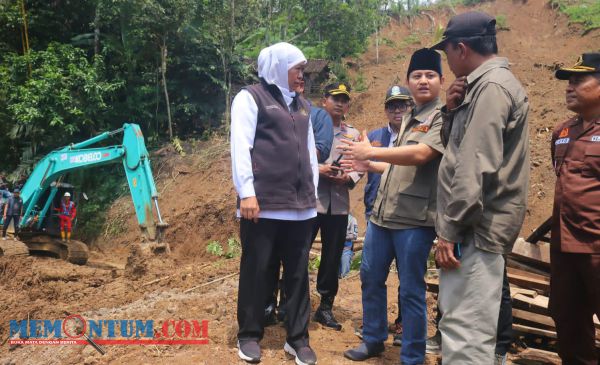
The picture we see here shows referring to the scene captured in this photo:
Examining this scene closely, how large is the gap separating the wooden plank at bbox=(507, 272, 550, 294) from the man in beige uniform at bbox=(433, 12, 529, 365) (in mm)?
1773

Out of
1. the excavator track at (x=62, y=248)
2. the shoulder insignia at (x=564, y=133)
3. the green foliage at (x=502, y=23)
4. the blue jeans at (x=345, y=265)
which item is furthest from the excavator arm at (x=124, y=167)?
the green foliage at (x=502, y=23)

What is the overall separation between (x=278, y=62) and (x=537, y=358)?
102 inches

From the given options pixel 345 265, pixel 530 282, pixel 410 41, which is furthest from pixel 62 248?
pixel 410 41

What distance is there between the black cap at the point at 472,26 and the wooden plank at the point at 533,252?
224cm

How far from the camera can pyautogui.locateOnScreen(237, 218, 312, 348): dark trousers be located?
309 cm

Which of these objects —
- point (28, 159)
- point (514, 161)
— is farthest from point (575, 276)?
point (28, 159)

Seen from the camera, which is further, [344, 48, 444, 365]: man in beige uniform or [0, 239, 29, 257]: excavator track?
[0, 239, 29, 257]: excavator track

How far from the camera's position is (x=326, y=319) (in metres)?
3.91

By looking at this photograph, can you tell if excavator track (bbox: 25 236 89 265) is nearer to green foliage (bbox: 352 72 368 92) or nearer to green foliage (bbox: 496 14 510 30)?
green foliage (bbox: 352 72 368 92)

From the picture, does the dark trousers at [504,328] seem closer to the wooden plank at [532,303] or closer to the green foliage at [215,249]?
the wooden plank at [532,303]

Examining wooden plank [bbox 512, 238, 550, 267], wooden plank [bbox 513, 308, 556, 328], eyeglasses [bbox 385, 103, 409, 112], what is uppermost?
eyeglasses [bbox 385, 103, 409, 112]

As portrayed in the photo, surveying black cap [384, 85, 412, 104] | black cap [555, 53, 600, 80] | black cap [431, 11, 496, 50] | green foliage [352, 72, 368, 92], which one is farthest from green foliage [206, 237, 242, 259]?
green foliage [352, 72, 368, 92]

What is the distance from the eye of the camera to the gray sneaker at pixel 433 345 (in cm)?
341

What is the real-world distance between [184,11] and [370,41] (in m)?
17.6
